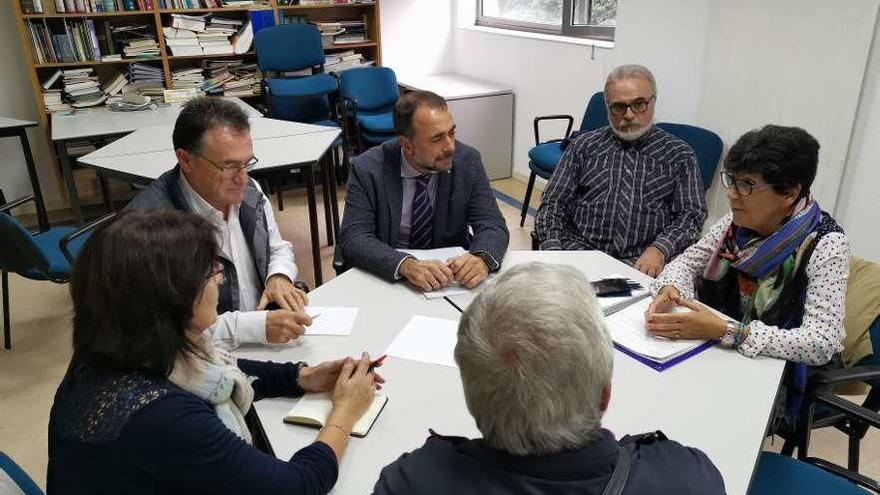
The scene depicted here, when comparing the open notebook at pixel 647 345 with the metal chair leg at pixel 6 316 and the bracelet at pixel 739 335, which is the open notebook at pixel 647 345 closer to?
A: the bracelet at pixel 739 335

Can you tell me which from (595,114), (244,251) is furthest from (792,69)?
(244,251)

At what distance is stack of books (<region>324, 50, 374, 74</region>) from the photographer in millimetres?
5215

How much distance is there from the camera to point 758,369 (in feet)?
4.68

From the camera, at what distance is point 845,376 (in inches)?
57.6

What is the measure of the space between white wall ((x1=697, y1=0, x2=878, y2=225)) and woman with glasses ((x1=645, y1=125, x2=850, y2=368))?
0.98 m

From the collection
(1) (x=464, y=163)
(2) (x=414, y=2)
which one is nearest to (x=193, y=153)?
(1) (x=464, y=163)

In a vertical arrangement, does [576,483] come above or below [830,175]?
above

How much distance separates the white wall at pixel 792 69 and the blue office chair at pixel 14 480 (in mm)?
2690

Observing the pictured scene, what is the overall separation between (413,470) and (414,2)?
5377 mm

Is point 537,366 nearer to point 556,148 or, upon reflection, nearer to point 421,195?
point 421,195

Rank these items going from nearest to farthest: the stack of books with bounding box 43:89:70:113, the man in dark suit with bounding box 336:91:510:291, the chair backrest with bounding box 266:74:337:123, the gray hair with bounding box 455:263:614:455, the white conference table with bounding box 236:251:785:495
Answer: the gray hair with bounding box 455:263:614:455 → the white conference table with bounding box 236:251:785:495 → the man in dark suit with bounding box 336:91:510:291 → the stack of books with bounding box 43:89:70:113 → the chair backrest with bounding box 266:74:337:123

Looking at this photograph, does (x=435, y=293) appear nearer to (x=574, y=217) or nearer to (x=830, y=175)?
(x=574, y=217)

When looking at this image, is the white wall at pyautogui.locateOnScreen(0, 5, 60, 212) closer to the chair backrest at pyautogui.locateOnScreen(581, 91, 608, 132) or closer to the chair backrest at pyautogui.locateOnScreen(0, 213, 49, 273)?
the chair backrest at pyautogui.locateOnScreen(0, 213, 49, 273)

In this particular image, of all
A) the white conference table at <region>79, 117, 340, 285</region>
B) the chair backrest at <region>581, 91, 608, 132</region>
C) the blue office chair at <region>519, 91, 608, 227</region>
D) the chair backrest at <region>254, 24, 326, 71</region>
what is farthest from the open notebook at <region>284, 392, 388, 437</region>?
the chair backrest at <region>254, 24, 326, 71</region>
